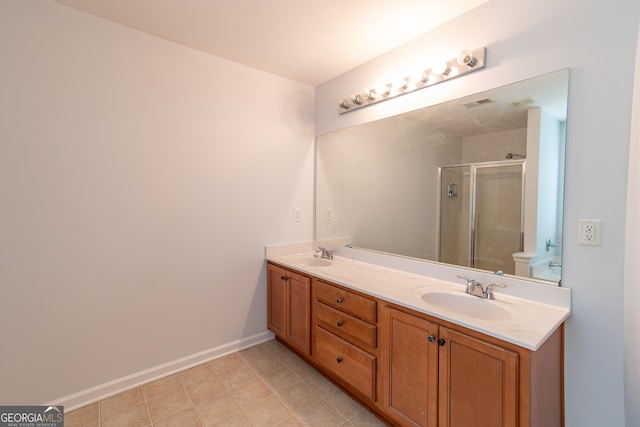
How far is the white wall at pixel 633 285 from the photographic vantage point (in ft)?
3.01

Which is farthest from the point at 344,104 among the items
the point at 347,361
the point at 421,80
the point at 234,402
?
the point at 234,402

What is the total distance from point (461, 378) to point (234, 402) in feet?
4.49

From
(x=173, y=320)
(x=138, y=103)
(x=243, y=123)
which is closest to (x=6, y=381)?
(x=173, y=320)

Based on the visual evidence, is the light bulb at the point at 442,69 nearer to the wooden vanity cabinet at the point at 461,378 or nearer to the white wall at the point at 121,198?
the white wall at the point at 121,198

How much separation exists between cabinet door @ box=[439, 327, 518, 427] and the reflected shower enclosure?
22.4 inches

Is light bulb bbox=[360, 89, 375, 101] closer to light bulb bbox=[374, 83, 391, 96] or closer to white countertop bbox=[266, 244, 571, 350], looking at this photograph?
light bulb bbox=[374, 83, 391, 96]

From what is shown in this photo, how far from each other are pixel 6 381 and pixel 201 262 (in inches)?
46.3

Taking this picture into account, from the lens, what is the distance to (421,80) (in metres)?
1.93

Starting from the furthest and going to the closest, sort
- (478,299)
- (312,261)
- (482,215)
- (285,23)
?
(312,261)
(285,23)
(482,215)
(478,299)

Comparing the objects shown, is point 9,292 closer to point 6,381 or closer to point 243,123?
point 6,381

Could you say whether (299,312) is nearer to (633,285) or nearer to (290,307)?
(290,307)

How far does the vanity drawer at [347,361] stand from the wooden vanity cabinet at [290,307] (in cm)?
16

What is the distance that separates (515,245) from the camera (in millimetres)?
1571

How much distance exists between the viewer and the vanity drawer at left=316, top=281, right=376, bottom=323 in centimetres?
167
